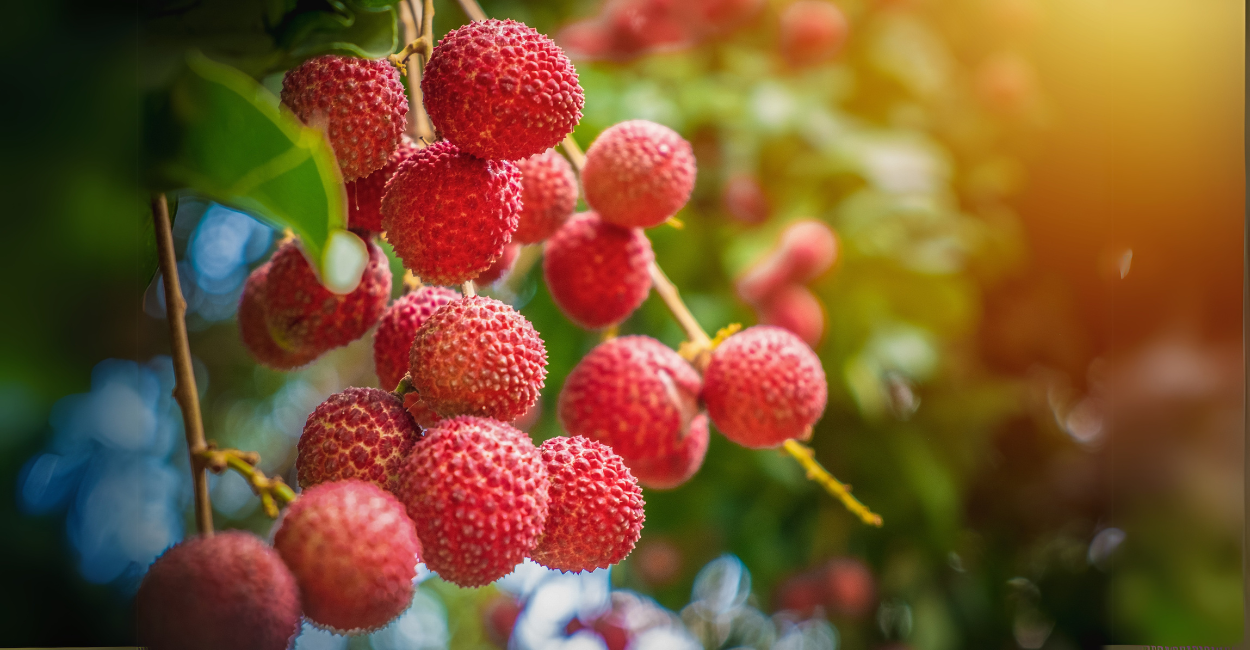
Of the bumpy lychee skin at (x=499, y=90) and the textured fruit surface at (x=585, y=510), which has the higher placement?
the bumpy lychee skin at (x=499, y=90)

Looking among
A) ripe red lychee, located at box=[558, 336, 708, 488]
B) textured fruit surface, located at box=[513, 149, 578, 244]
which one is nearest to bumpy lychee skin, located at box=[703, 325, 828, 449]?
ripe red lychee, located at box=[558, 336, 708, 488]

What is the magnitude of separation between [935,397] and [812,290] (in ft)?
0.88

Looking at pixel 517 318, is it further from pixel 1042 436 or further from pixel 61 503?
pixel 1042 436

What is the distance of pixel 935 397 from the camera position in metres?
1.19

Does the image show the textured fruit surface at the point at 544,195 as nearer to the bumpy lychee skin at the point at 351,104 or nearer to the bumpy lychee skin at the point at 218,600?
the bumpy lychee skin at the point at 351,104

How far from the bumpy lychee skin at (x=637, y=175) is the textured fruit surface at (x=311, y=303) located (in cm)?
13

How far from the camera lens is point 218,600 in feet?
0.84

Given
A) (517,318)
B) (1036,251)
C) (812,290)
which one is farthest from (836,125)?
(517,318)

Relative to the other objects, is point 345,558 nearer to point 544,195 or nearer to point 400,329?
point 400,329

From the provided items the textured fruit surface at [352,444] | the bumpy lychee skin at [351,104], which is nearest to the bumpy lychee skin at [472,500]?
the textured fruit surface at [352,444]

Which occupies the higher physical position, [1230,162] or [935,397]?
[1230,162]

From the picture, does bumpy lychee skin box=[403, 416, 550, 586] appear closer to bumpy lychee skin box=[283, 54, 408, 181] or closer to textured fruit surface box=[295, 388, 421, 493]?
textured fruit surface box=[295, 388, 421, 493]

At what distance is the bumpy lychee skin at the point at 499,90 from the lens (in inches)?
13.7

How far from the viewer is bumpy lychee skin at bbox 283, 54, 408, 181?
0.34 m
